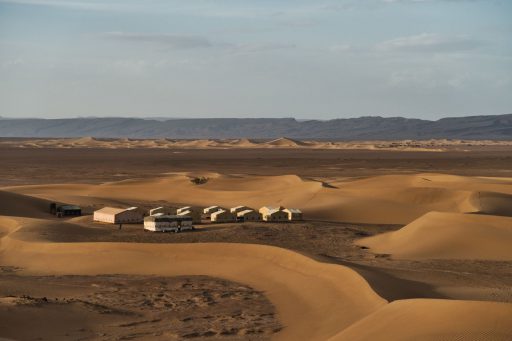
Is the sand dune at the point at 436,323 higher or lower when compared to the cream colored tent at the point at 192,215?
higher

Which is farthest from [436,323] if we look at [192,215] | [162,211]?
[162,211]

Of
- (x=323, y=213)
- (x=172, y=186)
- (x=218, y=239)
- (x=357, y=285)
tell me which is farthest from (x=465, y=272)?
(x=172, y=186)

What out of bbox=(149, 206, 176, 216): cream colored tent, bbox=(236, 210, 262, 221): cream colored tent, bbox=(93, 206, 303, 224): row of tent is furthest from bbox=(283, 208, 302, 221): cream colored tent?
bbox=(149, 206, 176, 216): cream colored tent

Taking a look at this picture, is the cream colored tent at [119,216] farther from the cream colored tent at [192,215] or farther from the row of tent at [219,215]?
the cream colored tent at [192,215]

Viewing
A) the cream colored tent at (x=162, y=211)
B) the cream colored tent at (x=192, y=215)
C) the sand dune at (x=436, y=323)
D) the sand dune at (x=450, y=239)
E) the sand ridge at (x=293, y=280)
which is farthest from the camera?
the cream colored tent at (x=162, y=211)

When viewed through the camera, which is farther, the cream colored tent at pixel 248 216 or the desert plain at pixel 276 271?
the cream colored tent at pixel 248 216

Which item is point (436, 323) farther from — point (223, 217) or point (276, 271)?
point (223, 217)

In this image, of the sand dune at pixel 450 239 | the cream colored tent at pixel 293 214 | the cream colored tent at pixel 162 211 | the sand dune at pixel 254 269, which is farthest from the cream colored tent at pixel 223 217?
the sand dune at pixel 254 269
